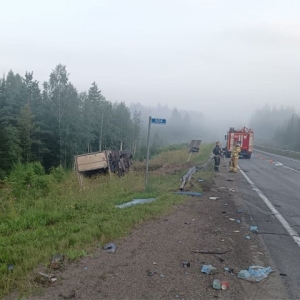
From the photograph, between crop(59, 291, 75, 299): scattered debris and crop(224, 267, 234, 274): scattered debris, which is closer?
crop(59, 291, 75, 299): scattered debris

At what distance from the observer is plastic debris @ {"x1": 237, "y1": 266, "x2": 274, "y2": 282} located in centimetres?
492

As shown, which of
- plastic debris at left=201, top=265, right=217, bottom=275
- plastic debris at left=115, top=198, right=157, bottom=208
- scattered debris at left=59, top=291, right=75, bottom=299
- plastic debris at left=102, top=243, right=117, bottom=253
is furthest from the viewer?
plastic debris at left=115, top=198, right=157, bottom=208

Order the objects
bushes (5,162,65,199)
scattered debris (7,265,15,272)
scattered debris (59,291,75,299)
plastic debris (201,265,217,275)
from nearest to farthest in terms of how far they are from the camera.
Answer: scattered debris (59,291,75,299), scattered debris (7,265,15,272), plastic debris (201,265,217,275), bushes (5,162,65,199)

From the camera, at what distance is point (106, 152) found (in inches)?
760

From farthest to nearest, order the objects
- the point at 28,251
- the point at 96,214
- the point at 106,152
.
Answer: the point at 106,152 < the point at 96,214 < the point at 28,251

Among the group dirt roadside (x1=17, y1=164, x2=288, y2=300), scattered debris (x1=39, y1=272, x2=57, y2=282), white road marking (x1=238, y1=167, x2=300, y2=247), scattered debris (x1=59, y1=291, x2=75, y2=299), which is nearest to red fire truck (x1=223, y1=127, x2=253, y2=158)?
white road marking (x1=238, y1=167, x2=300, y2=247)

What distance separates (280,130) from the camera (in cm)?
9500

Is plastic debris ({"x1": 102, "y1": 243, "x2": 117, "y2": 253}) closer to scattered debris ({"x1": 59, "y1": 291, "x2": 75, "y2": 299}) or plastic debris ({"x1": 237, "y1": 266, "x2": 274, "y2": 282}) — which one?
scattered debris ({"x1": 59, "y1": 291, "x2": 75, "y2": 299})

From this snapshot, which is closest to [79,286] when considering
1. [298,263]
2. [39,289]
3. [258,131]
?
[39,289]

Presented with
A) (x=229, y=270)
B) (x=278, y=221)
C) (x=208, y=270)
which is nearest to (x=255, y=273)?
(x=229, y=270)

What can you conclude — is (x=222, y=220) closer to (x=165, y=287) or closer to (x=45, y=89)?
(x=165, y=287)

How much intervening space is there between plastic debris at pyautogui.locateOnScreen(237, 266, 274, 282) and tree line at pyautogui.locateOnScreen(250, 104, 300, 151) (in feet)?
191

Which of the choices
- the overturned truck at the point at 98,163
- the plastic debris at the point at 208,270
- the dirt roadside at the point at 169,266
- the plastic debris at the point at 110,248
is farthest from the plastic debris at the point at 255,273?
the overturned truck at the point at 98,163

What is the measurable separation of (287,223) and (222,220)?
1.51 metres
